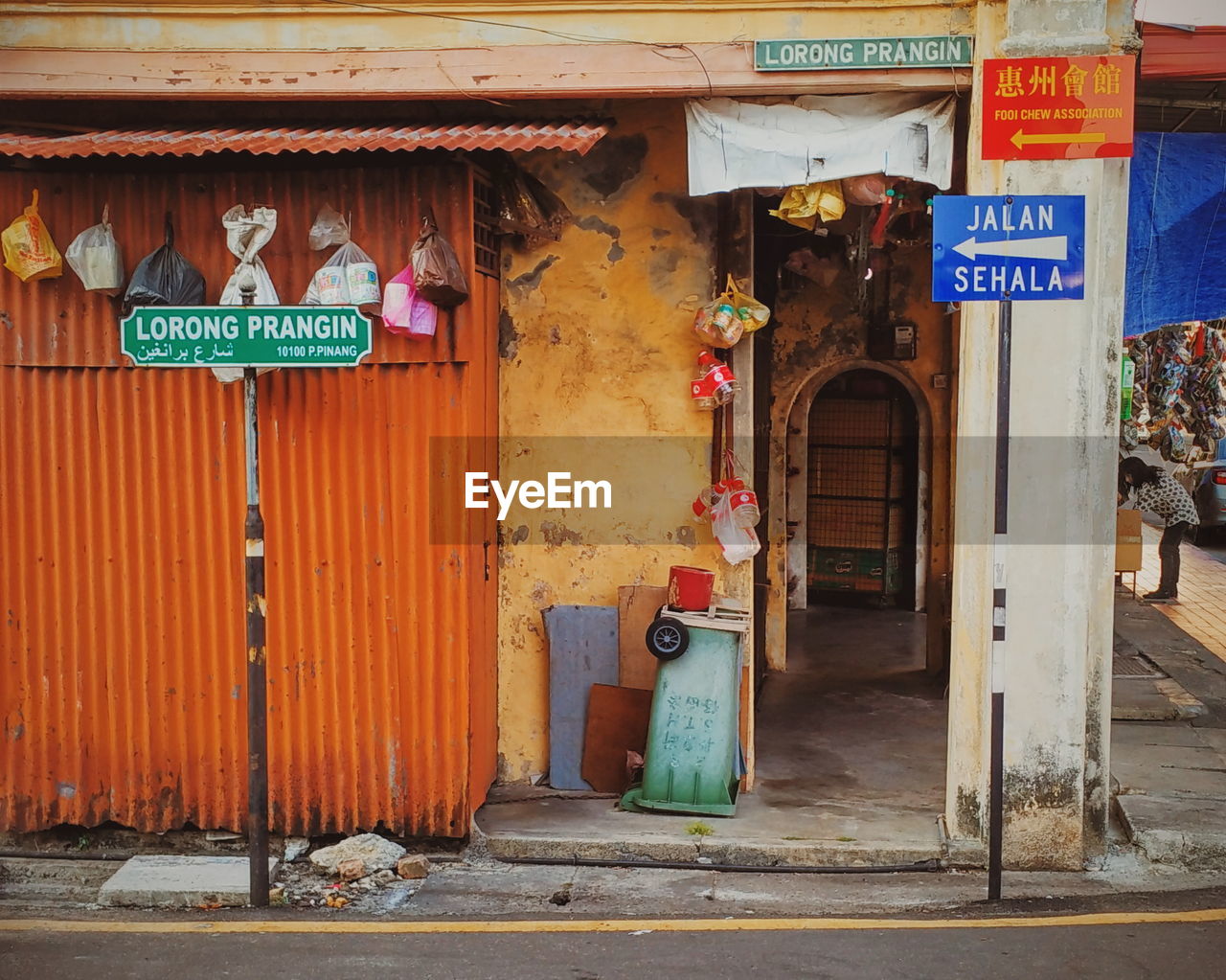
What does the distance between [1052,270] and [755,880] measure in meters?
3.41

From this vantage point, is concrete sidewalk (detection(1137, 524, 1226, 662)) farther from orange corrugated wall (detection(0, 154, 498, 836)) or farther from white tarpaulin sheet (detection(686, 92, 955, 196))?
orange corrugated wall (detection(0, 154, 498, 836))

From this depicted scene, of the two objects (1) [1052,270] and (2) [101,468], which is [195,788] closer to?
(2) [101,468]

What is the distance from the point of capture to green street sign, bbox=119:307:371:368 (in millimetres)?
5344

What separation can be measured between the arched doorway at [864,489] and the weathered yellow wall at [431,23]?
21.7 ft

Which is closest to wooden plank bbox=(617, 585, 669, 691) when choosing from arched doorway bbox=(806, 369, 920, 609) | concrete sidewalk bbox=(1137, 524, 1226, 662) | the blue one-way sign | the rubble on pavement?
the rubble on pavement

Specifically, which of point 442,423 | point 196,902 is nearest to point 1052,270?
point 442,423

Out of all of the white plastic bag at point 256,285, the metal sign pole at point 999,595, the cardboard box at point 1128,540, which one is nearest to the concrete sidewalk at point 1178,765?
the metal sign pole at point 999,595

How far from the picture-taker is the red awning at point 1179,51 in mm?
6105

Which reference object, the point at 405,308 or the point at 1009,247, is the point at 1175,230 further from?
the point at 405,308

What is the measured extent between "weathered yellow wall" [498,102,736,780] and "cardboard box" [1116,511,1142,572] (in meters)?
7.24

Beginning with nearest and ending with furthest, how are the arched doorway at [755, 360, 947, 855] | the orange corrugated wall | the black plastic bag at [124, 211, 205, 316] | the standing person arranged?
the black plastic bag at [124, 211, 205, 316] < the orange corrugated wall < the arched doorway at [755, 360, 947, 855] < the standing person

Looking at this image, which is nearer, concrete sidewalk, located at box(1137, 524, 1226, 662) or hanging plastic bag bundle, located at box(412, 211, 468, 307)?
hanging plastic bag bundle, located at box(412, 211, 468, 307)

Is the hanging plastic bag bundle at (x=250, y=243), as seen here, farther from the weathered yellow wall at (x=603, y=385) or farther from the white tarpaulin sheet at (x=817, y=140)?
the white tarpaulin sheet at (x=817, y=140)

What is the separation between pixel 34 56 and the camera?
6.37 m
